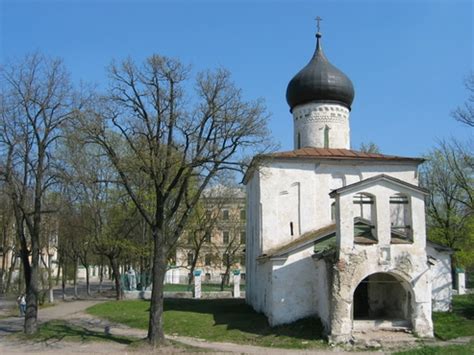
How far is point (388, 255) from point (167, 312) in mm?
11290

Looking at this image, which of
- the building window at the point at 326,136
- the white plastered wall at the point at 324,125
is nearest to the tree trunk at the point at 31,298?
the white plastered wall at the point at 324,125

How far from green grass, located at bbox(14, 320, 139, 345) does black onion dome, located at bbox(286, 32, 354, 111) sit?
13764 millimetres

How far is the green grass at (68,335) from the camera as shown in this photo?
16984mm

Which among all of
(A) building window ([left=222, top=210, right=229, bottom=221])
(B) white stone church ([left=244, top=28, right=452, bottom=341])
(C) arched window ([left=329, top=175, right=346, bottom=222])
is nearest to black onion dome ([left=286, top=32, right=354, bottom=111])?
(B) white stone church ([left=244, top=28, right=452, bottom=341])

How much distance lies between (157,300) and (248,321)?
17.8 feet

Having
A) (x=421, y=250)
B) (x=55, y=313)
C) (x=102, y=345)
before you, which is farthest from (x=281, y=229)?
(x=55, y=313)

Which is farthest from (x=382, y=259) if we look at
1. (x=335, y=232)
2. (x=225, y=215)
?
(x=225, y=215)

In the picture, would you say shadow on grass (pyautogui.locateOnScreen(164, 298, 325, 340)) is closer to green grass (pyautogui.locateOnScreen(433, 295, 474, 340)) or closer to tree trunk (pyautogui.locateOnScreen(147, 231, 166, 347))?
tree trunk (pyautogui.locateOnScreen(147, 231, 166, 347))

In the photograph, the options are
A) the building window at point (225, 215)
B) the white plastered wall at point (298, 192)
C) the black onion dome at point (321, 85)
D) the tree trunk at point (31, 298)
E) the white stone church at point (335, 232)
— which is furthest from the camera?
the building window at point (225, 215)

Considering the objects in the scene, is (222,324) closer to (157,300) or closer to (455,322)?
(157,300)

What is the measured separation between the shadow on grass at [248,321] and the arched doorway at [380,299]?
182cm

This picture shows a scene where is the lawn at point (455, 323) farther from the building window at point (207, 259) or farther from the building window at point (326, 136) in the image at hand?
the building window at point (207, 259)

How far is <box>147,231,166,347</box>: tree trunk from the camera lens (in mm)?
15320

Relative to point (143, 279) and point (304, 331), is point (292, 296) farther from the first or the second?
point (143, 279)
